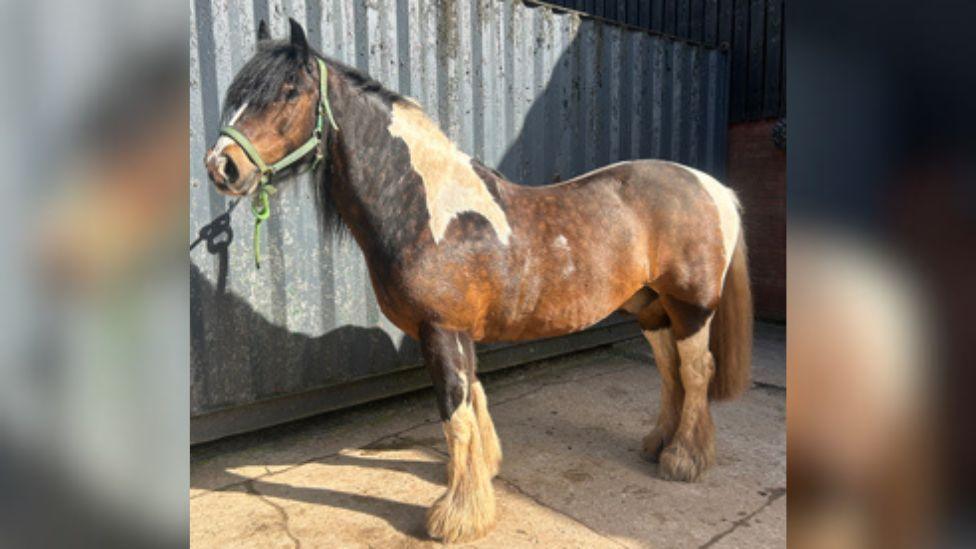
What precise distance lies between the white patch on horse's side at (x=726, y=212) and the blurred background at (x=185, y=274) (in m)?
2.52

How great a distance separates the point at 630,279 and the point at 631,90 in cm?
292

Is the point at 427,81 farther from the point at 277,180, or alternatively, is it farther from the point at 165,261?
the point at 165,261

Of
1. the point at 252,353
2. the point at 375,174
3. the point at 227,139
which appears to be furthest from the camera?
the point at 252,353

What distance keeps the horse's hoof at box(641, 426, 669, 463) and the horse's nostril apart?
7.49 ft

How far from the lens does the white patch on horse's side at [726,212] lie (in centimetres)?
268

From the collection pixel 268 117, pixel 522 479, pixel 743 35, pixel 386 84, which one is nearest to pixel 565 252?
pixel 522 479

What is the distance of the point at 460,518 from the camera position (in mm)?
2207

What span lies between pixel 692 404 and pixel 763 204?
3479 mm

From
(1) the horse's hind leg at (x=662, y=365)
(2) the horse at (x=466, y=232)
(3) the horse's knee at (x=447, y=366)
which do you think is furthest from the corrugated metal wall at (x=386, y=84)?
(1) the horse's hind leg at (x=662, y=365)

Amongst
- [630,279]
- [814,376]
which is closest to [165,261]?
[814,376]

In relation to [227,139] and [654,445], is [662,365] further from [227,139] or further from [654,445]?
[227,139]

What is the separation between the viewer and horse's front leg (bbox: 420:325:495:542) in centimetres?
222

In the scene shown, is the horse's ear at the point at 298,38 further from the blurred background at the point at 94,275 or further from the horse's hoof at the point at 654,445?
the horse's hoof at the point at 654,445

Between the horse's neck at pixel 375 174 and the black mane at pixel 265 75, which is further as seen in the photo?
the horse's neck at pixel 375 174
